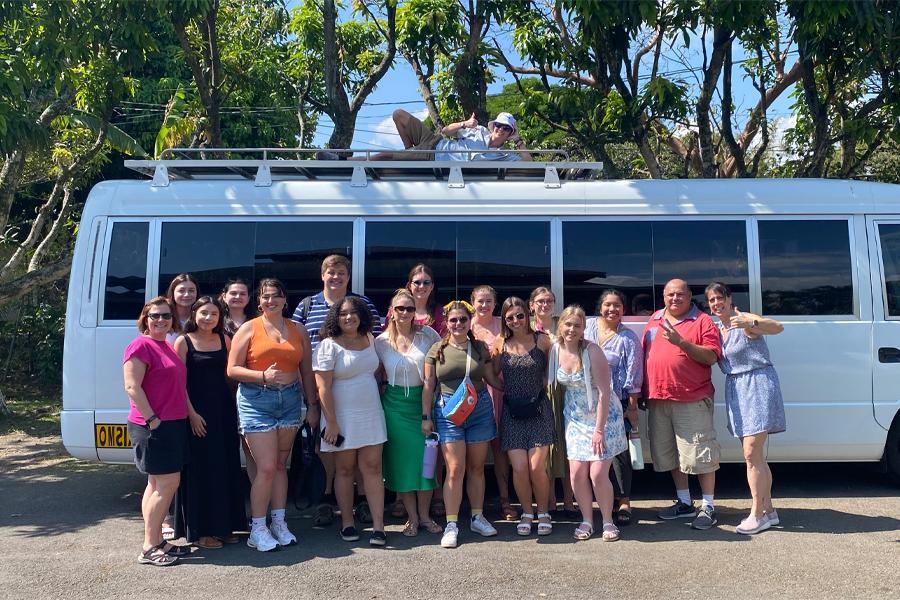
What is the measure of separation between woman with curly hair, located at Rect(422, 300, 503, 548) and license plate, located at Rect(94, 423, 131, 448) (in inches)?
88.9

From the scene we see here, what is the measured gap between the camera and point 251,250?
20.3ft

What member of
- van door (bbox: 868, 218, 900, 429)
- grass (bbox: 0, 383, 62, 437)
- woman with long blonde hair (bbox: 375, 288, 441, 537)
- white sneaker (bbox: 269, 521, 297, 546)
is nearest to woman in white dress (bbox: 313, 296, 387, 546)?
woman with long blonde hair (bbox: 375, 288, 441, 537)

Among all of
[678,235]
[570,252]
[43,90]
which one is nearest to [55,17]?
[43,90]

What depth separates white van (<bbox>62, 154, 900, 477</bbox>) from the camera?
242 inches

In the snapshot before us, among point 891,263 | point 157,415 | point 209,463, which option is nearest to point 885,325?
point 891,263

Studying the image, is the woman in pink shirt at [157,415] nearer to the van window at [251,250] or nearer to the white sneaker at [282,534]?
the white sneaker at [282,534]

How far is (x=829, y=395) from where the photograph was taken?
245 inches

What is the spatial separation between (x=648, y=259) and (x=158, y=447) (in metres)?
3.59

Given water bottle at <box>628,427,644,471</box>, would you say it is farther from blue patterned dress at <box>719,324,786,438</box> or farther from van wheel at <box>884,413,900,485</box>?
van wheel at <box>884,413,900,485</box>

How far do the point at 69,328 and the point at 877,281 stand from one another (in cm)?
595

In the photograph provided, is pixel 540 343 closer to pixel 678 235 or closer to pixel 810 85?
pixel 678 235

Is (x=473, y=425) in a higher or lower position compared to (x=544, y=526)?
higher

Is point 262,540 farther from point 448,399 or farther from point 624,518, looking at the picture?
point 624,518

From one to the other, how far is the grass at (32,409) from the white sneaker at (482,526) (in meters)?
6.25
